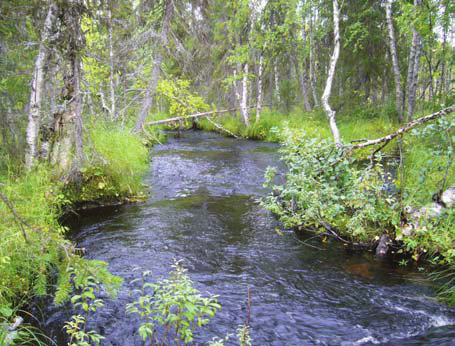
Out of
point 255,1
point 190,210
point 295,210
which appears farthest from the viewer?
point 255,1

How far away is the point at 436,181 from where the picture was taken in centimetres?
538

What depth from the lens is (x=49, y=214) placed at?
219 inches

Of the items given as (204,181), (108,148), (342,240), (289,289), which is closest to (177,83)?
(204,181)

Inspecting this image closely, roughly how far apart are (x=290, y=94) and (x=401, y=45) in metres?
7.86

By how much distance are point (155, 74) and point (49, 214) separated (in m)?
9.07

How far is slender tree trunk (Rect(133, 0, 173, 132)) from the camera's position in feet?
43.1

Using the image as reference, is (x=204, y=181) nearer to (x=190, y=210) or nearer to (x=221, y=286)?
(x=190, y=210)

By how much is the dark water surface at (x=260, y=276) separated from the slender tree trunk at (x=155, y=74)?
5.22 m

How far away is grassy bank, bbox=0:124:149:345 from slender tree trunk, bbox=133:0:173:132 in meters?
2.80

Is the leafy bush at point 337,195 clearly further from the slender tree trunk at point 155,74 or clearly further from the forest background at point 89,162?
the slender tree trunk at point 155,74

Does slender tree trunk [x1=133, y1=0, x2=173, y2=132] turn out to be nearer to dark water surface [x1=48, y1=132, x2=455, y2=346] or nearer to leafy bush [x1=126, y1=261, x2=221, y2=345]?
dark water surface [x1=48, y1=132, x2=455, y2=346]

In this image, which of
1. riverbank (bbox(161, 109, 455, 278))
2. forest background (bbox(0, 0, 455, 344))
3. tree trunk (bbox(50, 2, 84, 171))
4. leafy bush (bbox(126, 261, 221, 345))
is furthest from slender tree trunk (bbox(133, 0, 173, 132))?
leafy bush (bbox(126, 261, 221, 345))

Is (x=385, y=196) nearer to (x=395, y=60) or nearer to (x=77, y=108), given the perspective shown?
(x=77, y=108)

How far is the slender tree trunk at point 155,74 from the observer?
13.1m
